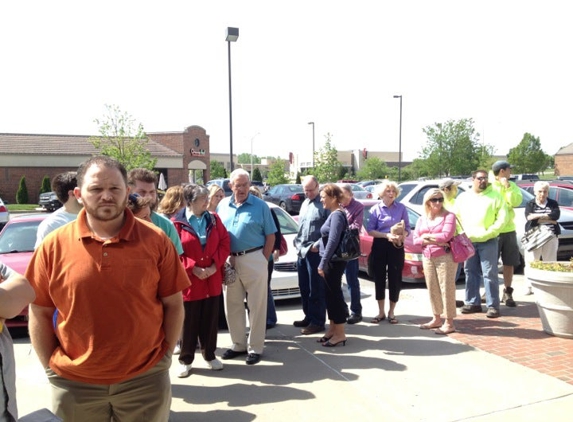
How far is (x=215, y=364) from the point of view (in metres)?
4.91

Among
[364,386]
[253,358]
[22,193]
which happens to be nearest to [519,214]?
[364,386]

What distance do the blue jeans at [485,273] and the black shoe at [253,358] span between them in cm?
335

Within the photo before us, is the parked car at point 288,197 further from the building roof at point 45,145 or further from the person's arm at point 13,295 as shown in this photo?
the person's arm at point 13,295

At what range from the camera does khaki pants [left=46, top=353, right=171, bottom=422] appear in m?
2.48

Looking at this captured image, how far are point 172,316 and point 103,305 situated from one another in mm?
405

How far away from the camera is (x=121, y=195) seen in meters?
2.48

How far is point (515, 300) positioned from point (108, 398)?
6.74 metres

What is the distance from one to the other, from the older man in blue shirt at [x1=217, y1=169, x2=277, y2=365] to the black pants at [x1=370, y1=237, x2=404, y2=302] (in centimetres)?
187

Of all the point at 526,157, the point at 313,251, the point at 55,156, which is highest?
the point at 526,157

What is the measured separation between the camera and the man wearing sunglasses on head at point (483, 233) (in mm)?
6570

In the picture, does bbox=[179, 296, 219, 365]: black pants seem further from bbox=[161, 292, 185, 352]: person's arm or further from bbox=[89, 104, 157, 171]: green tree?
Result: bbox=[89, 104, 157, 171]: green tree

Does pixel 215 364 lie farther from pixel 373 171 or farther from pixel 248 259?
pixel 373 171

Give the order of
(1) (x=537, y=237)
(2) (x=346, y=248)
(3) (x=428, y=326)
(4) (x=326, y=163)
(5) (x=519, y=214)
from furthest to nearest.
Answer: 1. (4) (x=326, y=163)
2. (5) (x=519, y=214)
3. (1) (x=537, y=237)
4. (3) (x=428, y=326)
5. (2) (x=346, y=248)

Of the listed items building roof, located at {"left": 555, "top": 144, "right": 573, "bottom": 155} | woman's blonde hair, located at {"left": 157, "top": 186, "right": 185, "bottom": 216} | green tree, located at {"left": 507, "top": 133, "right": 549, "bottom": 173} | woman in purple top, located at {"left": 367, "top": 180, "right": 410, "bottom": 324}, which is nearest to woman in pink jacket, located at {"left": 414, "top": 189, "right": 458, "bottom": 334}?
woman in purple top, located at {"left": 367, "top": 180, "right": 410, "bottom": 324}
